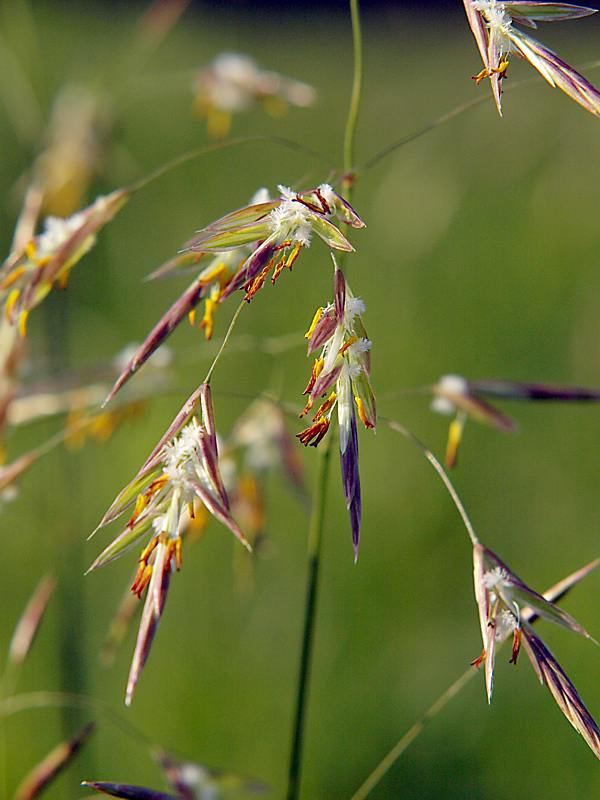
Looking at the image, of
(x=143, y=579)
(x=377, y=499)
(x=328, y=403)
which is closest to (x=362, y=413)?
(x=328, y=403)

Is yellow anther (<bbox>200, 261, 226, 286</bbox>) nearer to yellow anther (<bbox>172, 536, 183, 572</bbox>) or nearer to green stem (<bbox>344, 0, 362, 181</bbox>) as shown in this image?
green stem (<bbox>344, 0, 362, 181</bbox>)

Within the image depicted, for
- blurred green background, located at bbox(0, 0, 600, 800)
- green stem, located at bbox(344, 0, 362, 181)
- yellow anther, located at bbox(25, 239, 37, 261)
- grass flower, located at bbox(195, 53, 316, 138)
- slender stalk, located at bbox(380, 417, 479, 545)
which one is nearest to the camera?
slender stalk, located at bbox(380, 417, 479, 545)

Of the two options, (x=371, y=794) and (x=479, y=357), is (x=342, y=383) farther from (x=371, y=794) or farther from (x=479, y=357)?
(x=479, y=357)

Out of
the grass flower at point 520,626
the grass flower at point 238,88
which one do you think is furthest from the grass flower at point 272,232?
the grass flower at point 238,88

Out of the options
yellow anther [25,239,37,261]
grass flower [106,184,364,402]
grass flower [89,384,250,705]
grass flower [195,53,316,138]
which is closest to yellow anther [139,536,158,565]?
grass flower [89,384,250,705]

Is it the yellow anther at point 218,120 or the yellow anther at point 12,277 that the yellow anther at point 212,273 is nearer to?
the yellow anther at point 12,277
